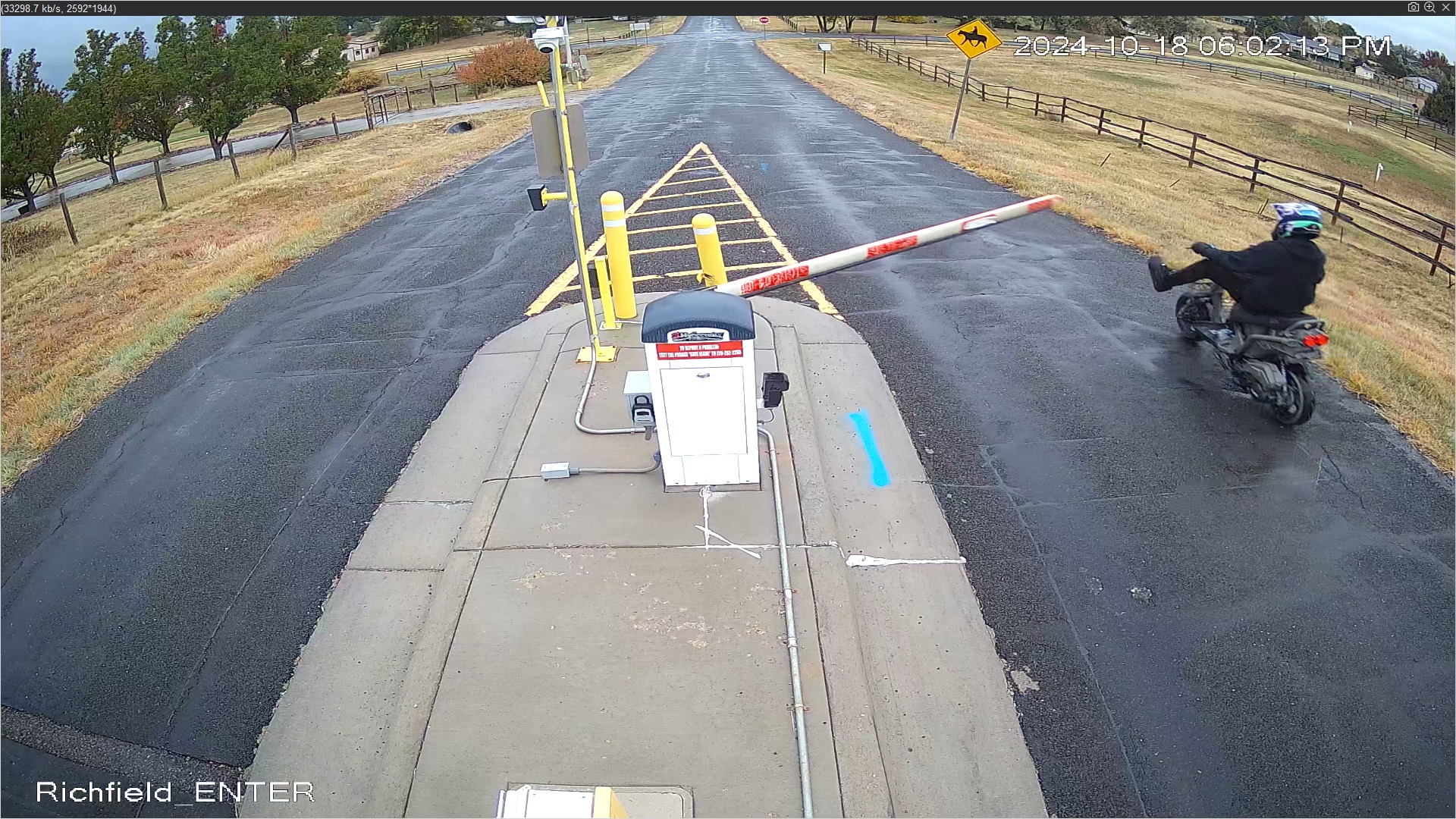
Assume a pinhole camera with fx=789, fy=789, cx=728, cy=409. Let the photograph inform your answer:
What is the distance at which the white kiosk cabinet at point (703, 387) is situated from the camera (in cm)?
500

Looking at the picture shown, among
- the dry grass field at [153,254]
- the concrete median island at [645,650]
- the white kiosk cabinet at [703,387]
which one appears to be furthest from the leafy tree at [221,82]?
the white kiosk cabinet at [703,387]

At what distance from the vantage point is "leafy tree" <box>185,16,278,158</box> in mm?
28000

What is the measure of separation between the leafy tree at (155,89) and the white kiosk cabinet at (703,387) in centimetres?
2901

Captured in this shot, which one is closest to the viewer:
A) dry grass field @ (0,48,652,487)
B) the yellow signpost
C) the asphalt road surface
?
the asphalt road surface

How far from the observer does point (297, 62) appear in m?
32.8

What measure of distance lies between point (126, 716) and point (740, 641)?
335cm

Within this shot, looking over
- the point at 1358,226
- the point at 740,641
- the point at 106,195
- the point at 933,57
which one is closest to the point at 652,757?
the point at 740,641

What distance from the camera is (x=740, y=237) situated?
453 inches

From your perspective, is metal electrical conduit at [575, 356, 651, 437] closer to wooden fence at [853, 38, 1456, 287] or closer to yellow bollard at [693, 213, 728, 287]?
yellow bollard at [693, 213, 728, 287]

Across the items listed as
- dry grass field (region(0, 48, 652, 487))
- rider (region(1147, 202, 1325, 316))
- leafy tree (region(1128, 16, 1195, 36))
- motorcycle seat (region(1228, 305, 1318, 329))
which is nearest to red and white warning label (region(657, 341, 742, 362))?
rider (region(1147, 202, 1325, 316))

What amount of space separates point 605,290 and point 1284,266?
5946 millimetres

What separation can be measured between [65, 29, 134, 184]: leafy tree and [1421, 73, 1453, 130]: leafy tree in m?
63.0

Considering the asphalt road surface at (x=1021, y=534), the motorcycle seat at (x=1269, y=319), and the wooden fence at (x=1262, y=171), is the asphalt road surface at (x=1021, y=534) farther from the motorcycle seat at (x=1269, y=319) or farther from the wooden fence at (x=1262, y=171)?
the wooden fence at (x=1262, y=171)

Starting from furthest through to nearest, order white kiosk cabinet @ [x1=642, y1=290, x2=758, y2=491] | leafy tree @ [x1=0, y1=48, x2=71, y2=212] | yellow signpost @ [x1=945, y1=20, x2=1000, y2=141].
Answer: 1. leafy tree @ [x1=0, y1=48, x2=71, y2=212]
2. yellow signpost @ [x1=945, y1=20, x2=1000, y2=141]
3. white kiosk cabinet @ [x1=642, y1=290, x2=758, y2=491]
